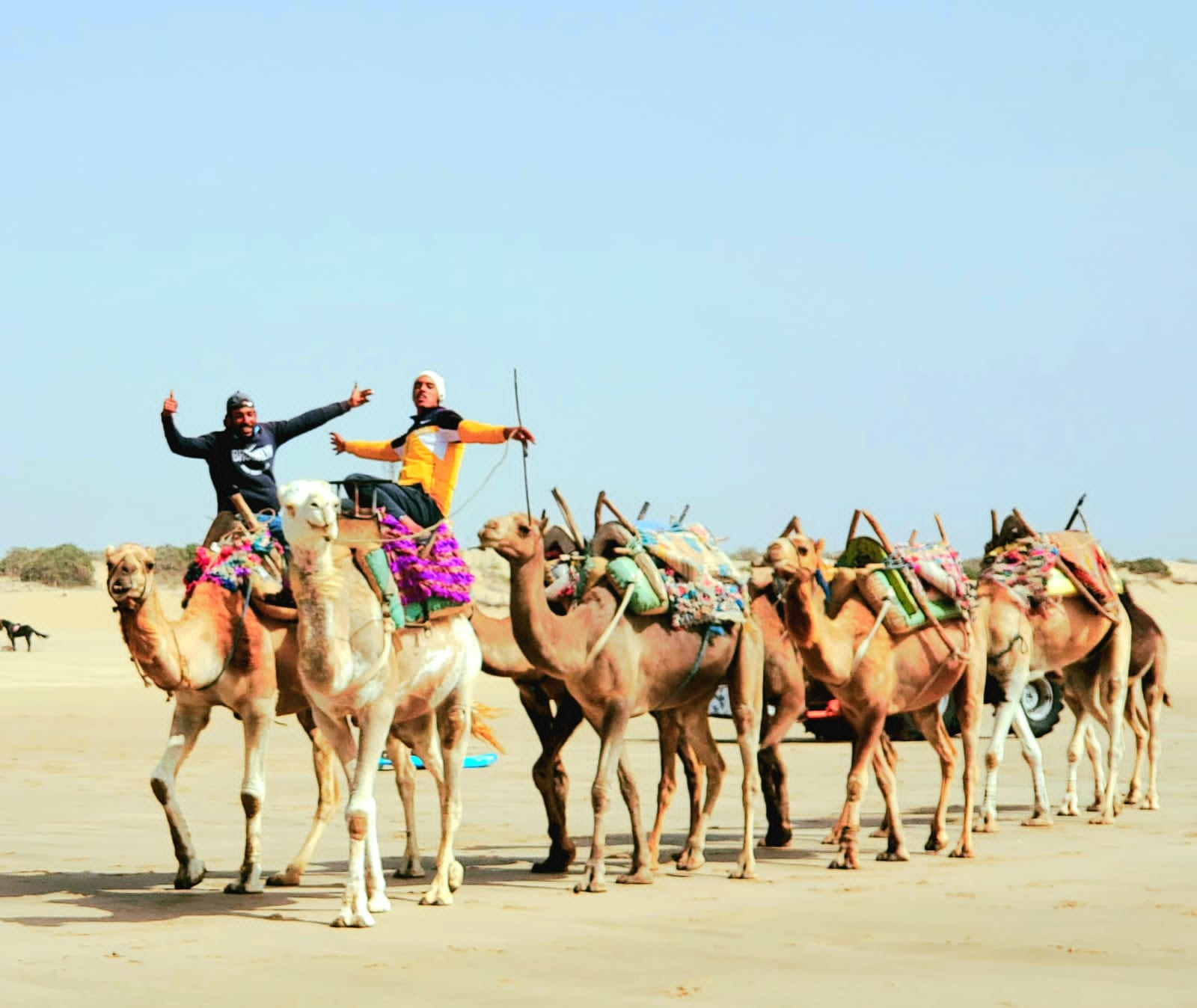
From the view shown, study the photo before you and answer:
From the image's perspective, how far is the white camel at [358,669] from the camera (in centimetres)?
1135

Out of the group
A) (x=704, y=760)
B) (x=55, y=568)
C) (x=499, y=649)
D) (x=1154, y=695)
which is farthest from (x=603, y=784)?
(x=55, y=568)

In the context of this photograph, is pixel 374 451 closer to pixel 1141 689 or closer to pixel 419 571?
pixel 419 571

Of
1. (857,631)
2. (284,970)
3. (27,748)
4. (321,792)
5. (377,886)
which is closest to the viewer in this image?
(284,970)

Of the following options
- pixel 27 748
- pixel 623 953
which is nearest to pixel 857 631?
pixel 623 953

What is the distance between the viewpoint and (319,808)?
13.9 meters

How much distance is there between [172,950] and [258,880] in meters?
2.24

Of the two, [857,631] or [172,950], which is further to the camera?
[857,631]

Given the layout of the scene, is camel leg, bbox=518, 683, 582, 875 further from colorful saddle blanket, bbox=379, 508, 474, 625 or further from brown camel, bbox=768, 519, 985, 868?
colorful saddle blanket, bbox=379, 508, 474, 625

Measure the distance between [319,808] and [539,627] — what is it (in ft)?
6.90

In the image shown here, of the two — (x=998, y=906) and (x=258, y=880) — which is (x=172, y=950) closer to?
(x=258, y=880)

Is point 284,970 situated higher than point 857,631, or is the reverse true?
point 857,631

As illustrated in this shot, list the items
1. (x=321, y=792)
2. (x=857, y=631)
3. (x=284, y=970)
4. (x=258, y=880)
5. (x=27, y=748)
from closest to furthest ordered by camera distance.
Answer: (x=284, y=970)
(x=258, y=880)
(x=321, y=792)
(x=857, y=631)
(x=27, y=748)

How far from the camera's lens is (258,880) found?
501 inches

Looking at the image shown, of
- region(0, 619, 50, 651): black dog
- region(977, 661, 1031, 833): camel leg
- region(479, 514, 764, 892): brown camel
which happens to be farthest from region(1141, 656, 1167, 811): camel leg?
region(0, 619, 50, 651): black dog
